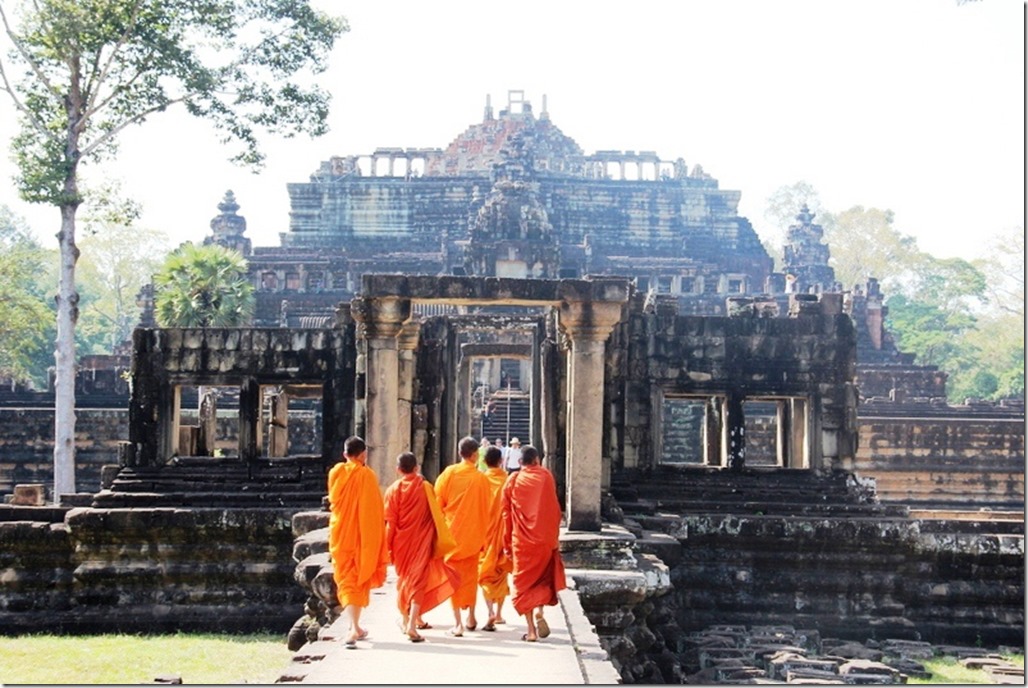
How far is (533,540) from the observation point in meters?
8.71

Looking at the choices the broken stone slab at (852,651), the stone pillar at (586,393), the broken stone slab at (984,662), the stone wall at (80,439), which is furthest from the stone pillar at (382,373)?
the stone wall at (80,439)

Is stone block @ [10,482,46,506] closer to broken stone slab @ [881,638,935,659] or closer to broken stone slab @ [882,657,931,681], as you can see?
broken stone slab @ [881,638,935,659]

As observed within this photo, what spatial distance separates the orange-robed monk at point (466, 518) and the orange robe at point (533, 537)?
0.54 ft

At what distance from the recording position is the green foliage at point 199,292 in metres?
24.6

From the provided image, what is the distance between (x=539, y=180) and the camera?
4781cm

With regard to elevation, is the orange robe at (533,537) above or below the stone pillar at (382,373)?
below

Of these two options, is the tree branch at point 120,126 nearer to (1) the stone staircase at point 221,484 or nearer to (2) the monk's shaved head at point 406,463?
(1) the stone staircase at point 221,484

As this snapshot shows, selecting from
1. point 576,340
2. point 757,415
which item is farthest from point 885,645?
point 757,415

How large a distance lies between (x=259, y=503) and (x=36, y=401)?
1741 centimetres

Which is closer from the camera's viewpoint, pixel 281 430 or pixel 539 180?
pixel 281 430

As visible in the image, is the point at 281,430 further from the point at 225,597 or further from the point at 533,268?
the point at 533,268

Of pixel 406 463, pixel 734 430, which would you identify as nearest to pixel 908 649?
pixel 734 430

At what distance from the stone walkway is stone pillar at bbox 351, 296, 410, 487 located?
2495mm

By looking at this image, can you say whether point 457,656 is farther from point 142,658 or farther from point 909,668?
point 909,668
